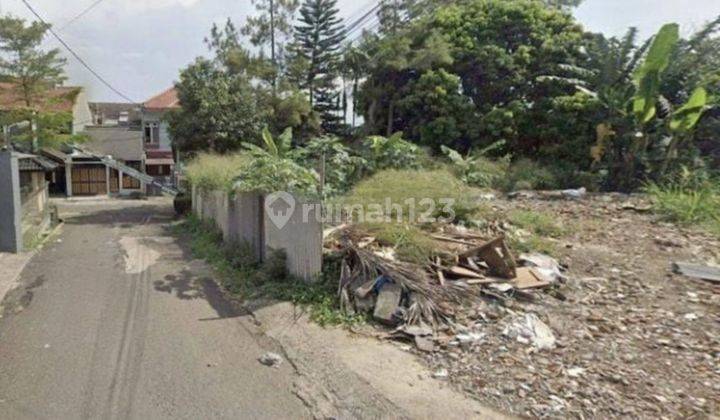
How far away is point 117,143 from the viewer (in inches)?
1187

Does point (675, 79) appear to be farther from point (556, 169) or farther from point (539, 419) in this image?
point (539, 419)

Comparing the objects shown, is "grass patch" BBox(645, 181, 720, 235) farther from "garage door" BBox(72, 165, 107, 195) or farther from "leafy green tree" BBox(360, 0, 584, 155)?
"garage door" BBox(72, 165, 107, 195)

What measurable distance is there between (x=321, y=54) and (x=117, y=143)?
48.9ft

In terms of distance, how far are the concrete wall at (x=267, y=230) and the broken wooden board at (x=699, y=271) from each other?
5.11 metres

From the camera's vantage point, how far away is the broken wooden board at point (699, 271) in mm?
6301

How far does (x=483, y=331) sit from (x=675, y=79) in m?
14.3

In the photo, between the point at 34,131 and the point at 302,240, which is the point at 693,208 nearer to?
the point at 302,240

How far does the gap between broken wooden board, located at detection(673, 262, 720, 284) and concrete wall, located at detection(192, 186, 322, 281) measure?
5.11m

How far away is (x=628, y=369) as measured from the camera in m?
4.36

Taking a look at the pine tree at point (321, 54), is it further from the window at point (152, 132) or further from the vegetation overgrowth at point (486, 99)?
the window at point (152, 132)

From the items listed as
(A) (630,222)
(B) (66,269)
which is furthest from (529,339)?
(B) (66,269)

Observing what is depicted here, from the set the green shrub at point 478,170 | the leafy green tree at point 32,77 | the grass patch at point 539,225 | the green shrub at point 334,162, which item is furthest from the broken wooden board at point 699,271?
the leafy green tree at point 32,77

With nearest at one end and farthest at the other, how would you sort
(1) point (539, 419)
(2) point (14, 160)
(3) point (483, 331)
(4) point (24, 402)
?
(1) point (539, 419) → (4) point (24, 402) → (3) point (483, 331) → (2) point (14, 160)

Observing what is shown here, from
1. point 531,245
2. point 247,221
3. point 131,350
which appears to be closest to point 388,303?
point 531,245
